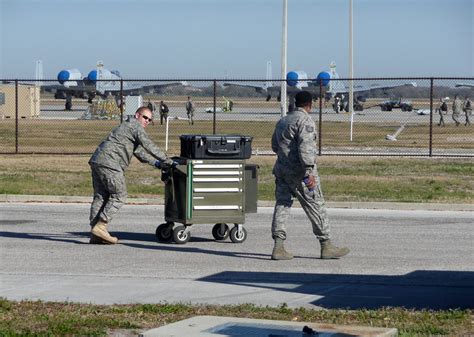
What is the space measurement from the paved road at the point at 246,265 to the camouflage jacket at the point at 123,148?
108cm

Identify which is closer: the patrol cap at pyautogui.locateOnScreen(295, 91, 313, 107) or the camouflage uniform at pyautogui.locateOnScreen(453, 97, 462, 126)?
the patrol cap at pyautogui.locateOnScreen(295, 91, 313, 107)

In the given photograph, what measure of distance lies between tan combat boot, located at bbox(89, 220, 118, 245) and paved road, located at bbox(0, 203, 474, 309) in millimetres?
137

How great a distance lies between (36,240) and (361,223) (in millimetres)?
5025

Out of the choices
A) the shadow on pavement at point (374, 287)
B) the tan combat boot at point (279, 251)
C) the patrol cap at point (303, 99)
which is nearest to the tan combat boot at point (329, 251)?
the tan combat boot at point (279, 251)

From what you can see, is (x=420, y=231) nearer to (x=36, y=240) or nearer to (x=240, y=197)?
(x=240, y=197)

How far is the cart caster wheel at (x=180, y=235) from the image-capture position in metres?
14.8

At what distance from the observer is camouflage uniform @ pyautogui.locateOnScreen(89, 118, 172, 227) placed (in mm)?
14492

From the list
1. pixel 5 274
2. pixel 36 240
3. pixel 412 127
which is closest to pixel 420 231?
pixel 36 240

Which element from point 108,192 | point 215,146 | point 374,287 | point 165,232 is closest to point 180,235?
point 165,232

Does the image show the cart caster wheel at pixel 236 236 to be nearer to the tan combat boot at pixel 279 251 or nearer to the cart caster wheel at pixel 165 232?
the cart caster wheel at pixel 165 232

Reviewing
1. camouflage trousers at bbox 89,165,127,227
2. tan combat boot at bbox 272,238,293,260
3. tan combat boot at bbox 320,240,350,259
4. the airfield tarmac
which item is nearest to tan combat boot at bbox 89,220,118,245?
camouflage trousers at bbox 89,165,127,227

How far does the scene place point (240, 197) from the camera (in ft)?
48.9

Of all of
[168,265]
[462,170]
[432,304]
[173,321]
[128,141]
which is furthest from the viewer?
[462,170]

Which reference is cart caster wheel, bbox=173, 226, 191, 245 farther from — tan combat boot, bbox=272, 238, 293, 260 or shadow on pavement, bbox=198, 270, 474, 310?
shadow on pavement, bbox=198, 270, 474, 310
